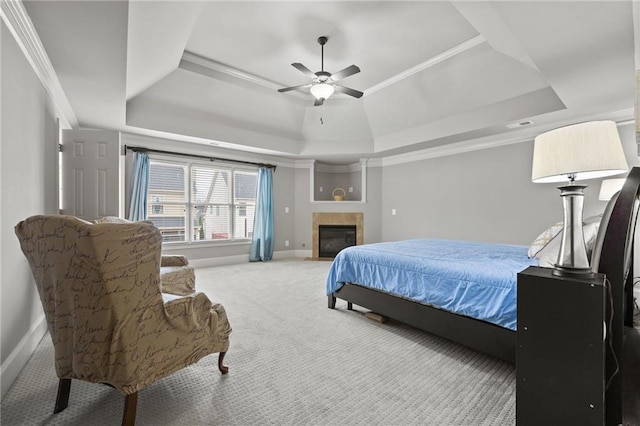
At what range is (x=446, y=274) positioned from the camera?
Answer: 228 centimetres

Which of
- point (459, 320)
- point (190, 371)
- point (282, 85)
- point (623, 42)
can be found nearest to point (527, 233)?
point (623, 42)

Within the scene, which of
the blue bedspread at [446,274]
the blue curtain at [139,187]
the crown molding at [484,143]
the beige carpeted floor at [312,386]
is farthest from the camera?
the blue curtain at [139,187]

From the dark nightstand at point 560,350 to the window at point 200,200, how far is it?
541cm

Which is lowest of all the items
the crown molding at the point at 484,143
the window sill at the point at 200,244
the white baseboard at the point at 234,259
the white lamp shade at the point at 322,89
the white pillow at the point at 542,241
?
the white baseboard at the point at 234,259

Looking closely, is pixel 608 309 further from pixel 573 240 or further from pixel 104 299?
pixel 104 299

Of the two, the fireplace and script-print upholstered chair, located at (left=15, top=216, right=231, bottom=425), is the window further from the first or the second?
script-print upholstered chair, located at (left=15, top=216, right=231, bottom=425)

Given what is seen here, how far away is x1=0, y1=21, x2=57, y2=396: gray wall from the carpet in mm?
193

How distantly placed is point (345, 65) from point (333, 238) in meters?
3.88

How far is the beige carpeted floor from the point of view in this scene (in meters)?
1.54

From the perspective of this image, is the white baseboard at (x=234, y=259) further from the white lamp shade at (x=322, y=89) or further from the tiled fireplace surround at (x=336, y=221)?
the white lamp shade at (x=322, y=89)

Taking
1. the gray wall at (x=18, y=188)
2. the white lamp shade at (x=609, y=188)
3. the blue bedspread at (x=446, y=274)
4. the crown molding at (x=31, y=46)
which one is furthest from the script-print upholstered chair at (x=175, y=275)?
the white lamp shade at (x=609, y=188)

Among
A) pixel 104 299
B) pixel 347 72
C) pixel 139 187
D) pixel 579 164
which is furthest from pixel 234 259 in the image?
pixel 579 164

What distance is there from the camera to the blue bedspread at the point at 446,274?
6.41 feet

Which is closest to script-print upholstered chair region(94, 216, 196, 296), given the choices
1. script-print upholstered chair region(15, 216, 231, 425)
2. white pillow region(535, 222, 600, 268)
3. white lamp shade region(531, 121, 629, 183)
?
script-print upholstered chair region(15, 216, 231, 425)
